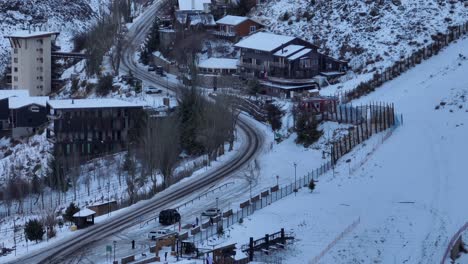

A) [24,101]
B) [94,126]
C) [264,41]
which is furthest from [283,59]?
[24,101]

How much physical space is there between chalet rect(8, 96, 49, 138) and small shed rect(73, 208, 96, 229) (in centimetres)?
2440

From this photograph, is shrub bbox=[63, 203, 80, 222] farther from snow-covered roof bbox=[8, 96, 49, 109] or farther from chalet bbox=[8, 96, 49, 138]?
snow-covered roof bbox=[8, 96, 49, 109]

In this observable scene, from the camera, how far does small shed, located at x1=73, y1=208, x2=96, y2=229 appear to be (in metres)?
42.3

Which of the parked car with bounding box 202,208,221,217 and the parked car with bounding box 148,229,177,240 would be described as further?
the parked car with bounding box 202,208,221,217

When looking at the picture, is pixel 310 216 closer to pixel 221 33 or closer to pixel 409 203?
pixel 409 203

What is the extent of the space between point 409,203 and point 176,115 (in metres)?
18.8

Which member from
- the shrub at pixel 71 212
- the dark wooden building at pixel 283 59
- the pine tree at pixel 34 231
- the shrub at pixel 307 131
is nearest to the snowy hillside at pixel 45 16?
the dark wooden building at pixel 283 59

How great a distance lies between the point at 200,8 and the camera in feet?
262

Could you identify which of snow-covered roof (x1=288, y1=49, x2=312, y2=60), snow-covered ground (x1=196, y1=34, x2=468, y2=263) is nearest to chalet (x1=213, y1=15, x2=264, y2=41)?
snow-covered roof (x1=288, y1=49, x2=312, y2=60)

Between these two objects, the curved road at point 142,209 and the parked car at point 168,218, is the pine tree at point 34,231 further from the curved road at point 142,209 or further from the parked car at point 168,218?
the parked car at point 168,218

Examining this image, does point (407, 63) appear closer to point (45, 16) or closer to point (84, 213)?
point (84, 213)

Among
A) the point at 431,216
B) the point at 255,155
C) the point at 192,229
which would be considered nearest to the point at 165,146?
the point at 255,155

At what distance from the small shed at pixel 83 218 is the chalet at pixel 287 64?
21.6 m

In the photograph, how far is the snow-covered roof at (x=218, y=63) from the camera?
6856cm
